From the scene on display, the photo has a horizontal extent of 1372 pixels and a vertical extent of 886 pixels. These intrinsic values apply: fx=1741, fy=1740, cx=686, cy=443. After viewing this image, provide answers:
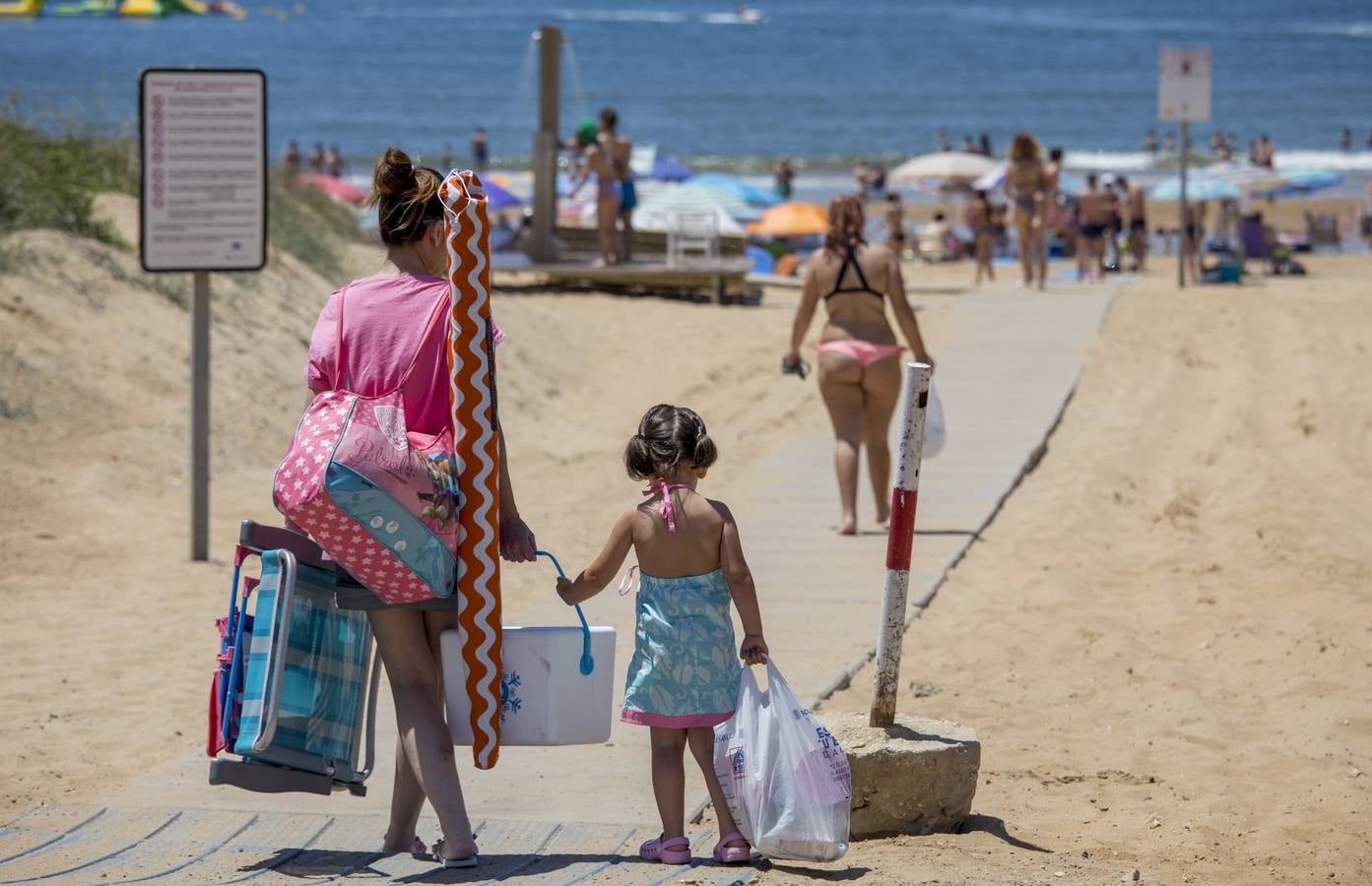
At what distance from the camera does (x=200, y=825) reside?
15.6 feet

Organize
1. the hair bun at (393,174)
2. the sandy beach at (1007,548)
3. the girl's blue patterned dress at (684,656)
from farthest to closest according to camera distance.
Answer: the sandy beach at (1007,548) < the girl's blue patterned dress at (684,656) < the hair bun at (393,174)

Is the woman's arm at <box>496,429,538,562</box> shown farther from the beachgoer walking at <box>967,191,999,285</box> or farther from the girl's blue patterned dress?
the beachgoer walking at <box>967,191,999,285</box>

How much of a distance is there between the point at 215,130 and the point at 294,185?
10.2 meters

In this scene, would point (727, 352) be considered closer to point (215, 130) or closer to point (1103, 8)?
point (215, 130)

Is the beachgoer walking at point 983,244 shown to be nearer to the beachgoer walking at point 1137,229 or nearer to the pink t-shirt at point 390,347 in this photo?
the beachgoer walking at point 1137,229

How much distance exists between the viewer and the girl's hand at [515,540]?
420cm

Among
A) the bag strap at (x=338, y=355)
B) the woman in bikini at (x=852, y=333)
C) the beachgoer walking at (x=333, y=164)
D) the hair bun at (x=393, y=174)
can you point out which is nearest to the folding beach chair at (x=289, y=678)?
the bag strap at (x=338, y=355)

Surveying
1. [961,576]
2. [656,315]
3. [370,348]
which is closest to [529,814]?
[370,348]

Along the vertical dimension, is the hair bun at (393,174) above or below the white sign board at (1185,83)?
below

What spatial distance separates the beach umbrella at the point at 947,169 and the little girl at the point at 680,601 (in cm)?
2827

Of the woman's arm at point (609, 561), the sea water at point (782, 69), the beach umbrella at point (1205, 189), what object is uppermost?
the sea water at point (782, 69)

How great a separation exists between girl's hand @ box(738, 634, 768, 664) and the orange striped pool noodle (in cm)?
61

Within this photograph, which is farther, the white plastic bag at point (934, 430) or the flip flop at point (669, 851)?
the white plastic bag at point (934, 430)

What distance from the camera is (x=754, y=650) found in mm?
4281
